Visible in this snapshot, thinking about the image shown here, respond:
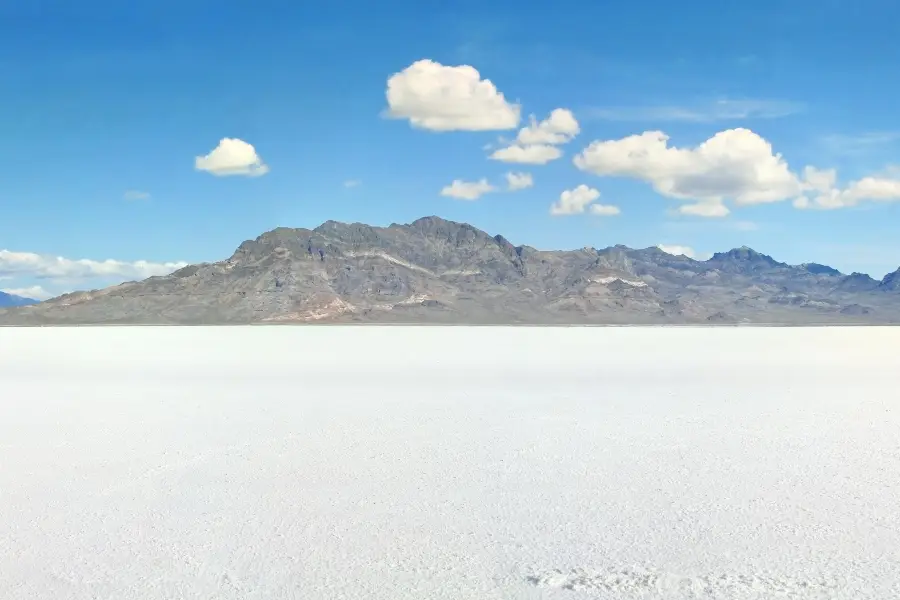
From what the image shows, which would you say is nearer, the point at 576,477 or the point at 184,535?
the point at 184,535

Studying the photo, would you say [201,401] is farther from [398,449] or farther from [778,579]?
[778,579]

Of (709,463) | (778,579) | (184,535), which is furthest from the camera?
(709,463)

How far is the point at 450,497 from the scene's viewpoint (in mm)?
12180

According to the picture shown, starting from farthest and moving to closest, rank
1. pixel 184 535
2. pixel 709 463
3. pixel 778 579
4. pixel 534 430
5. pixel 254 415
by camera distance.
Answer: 1. pixel 254 415
2. pixel 534 430
3. pixel 709 463
4. pixel 184 535
5. pixel 778 579

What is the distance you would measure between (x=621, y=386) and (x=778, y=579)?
21073 mm

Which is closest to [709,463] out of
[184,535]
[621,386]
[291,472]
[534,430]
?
[534,430]

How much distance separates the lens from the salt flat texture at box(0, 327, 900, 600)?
8711 mm

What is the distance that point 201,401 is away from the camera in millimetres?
24766

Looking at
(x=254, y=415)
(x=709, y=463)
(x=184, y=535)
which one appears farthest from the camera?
(x=254, y=415)

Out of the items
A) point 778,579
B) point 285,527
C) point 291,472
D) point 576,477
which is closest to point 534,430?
point 576,477

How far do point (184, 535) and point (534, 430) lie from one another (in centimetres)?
981

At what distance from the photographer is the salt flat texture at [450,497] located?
871 cm

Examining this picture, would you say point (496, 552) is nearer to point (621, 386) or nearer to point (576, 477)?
point (576, 477)

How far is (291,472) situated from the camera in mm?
13922
